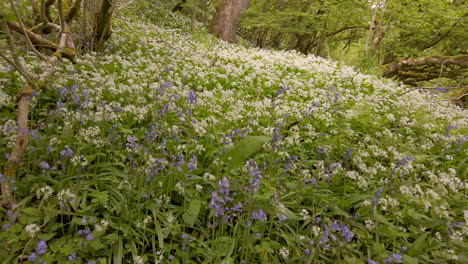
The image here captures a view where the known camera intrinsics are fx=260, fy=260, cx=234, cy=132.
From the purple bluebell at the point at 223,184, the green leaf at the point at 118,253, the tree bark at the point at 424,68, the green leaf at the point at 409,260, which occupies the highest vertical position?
the tree bark at the point at 424,68

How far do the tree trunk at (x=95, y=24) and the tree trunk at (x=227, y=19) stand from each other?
590cm

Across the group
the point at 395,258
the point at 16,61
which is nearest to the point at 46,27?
the point at 16,61

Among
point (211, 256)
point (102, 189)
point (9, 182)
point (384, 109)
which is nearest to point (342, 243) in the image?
point (211, 256)

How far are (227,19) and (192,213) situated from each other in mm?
10280

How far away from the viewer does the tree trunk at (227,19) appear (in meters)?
10.8

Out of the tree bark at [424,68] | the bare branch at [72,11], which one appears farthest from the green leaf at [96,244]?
the tree bark at [424,68]

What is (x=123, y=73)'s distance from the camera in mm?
4586

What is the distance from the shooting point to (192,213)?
2354 mm

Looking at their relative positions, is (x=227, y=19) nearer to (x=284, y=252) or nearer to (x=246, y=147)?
(x=246, y=147)

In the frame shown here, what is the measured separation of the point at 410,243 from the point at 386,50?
14.0m

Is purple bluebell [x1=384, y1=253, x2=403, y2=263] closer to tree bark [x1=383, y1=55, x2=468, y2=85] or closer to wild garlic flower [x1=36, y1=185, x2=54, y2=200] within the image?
wild garlic flower [x1=36, y1=185, x2=54, y2=200]

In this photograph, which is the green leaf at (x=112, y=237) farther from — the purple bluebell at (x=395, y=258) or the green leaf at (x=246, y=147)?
the purple bluebell at (x=395, y=258)

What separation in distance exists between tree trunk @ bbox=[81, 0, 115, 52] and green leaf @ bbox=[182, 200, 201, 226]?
4.52 m

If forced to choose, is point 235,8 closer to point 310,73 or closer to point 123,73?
point 310,73
